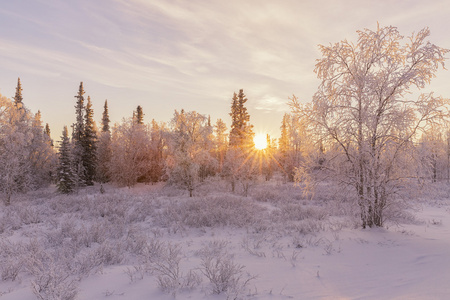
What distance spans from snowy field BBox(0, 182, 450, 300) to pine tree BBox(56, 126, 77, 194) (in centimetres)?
1500

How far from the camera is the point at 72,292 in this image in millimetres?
4180

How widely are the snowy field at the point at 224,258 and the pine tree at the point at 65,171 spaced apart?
15.0 metres

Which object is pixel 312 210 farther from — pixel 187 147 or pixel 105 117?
pixel 105 117

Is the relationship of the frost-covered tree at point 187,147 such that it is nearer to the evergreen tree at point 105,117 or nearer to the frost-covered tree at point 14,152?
the frost-covered tree at point 14,152

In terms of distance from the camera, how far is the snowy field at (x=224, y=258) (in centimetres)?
462

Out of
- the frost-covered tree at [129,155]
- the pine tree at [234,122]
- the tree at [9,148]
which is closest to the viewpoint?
the tree at [9,148]

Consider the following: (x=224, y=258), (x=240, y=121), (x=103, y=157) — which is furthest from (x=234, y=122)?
(x=224, y=258)

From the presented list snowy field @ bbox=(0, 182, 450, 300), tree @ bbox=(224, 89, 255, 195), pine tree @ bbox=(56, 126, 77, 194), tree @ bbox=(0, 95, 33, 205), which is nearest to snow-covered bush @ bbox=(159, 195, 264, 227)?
snowy field @ bbox=(0, 182, 450, 300)

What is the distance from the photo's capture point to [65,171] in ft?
88.4

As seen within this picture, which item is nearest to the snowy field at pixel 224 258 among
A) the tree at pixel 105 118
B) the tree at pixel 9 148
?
the tree at pixel 9 148

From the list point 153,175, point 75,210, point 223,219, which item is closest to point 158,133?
point 153,175

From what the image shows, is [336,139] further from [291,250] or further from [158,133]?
[158,133]

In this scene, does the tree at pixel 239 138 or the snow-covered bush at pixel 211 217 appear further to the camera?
the tree at pixel 239 138

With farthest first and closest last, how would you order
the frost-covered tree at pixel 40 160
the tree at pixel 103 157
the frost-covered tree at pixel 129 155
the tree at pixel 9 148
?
the tree at pixel 103 157 → the frost-covered tree at pixel 129 155 → the frost-covered tree at pixel 40 160 → the tree at pixel 9 148
